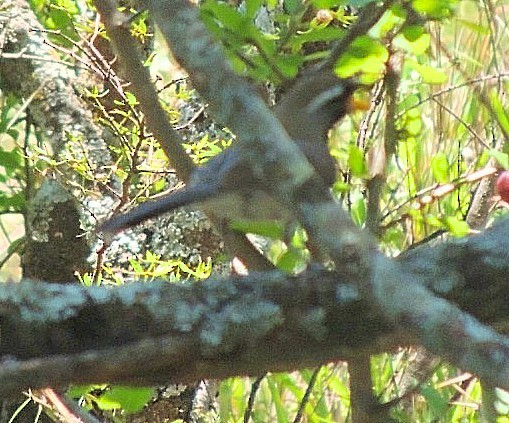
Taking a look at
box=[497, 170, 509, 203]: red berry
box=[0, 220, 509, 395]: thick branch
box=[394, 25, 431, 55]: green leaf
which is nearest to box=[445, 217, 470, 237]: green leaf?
box=[497, 170, 509, 203]: red berry

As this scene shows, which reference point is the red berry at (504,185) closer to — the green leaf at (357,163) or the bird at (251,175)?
the green leaf at (357,163)

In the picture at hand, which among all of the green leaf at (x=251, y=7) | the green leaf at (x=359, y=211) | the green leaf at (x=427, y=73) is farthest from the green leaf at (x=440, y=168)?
the green leaf at (x=251, y=7)

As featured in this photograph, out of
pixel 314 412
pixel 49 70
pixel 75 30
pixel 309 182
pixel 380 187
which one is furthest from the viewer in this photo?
pixel 49 70

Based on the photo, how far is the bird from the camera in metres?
1.33

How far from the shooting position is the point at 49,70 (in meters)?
1.76

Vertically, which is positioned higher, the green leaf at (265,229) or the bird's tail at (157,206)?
the bird's tail at (157,206)

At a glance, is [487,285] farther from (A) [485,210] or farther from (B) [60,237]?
(B) [60,237]

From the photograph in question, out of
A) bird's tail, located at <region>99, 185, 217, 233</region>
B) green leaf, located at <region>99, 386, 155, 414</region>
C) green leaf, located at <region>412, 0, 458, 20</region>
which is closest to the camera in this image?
green leaf, located at <region>412, 0, 458, 20</region>

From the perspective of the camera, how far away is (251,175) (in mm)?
1429

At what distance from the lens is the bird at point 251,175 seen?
1328 millimetres

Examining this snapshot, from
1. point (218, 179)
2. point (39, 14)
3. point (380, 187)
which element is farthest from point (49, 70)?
point (380, 187)

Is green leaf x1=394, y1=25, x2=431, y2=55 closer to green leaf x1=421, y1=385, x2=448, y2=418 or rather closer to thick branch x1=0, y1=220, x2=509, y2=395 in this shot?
thick branch x1=0, y1=220, x2=509, y2=395

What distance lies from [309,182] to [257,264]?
0.46 m

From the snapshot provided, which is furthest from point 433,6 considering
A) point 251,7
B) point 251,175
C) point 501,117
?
point 251,175
